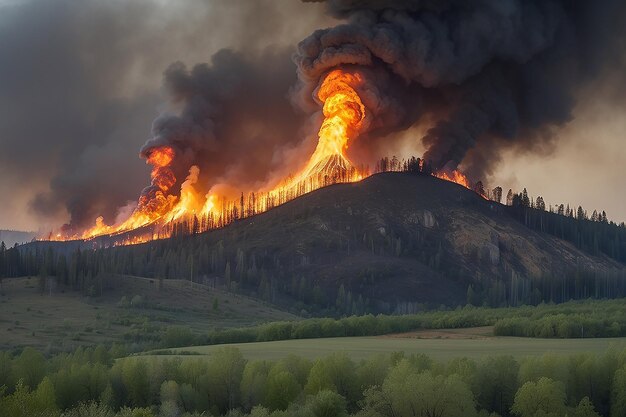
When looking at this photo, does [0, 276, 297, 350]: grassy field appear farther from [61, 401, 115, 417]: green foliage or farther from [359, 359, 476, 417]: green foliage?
[359, 359, 476, 417]: green foliage

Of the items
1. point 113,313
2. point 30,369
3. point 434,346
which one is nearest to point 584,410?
point 434,346

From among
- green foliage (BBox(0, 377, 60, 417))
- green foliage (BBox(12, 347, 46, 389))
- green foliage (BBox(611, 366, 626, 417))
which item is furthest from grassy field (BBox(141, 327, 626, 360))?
green foliage (BBox(0, 377, 60, 417))

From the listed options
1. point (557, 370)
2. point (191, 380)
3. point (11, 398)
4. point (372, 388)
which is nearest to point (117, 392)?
point (191, 380)

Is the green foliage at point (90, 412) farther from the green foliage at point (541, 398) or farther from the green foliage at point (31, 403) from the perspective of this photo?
the green foliage at point (541, 398)

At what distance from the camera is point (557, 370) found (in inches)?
3000

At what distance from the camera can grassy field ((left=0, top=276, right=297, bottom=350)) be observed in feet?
438

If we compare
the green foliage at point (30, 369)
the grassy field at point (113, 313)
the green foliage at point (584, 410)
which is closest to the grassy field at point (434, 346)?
the green foliage at point (584, 410)

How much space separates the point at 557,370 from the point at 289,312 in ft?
395

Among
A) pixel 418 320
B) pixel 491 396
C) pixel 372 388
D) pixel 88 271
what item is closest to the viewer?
pixel 372 388

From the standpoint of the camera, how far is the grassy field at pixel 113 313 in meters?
134

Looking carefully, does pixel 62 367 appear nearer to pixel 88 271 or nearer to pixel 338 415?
pixel 338 415

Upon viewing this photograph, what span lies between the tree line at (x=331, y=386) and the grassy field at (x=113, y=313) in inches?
1528

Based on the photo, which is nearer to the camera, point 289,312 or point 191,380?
point 191,380

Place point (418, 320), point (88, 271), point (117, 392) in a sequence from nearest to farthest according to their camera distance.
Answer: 1. point (117, 392)
2. point (418, 320)
3. point (88, 271)
